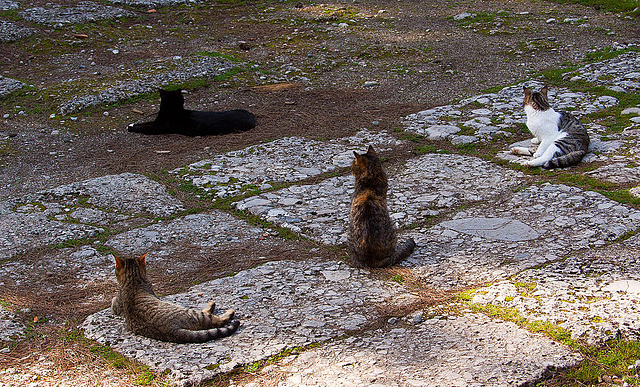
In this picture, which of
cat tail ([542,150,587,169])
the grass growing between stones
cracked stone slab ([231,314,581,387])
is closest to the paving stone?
cat tail ([542,150,587,169])

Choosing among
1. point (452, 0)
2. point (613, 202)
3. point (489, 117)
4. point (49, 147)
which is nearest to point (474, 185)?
point (613, 202)

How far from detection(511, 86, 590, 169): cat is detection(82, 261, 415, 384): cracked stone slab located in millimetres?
3188

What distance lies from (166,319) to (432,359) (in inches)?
68.5

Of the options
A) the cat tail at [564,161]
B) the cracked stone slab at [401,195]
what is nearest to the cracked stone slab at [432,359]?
the cracked stone slab at [401,195]

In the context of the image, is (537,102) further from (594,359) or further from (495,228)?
(594,359)

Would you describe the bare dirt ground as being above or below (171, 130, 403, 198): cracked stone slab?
above

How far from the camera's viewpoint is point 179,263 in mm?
5238

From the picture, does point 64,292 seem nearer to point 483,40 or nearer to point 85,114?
point 85,114

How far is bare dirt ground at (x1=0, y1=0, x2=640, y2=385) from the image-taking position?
24.1 feet

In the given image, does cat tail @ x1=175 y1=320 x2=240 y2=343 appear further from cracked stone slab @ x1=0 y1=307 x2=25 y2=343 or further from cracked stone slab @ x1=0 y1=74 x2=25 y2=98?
cracked stone slab @ x1=0 y1=74 x2=25 y2=98

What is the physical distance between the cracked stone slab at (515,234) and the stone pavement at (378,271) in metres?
0.02

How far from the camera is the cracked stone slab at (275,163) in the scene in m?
7.00

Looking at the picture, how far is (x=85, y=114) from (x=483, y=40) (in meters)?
8.10

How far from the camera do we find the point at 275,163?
7.50 m
